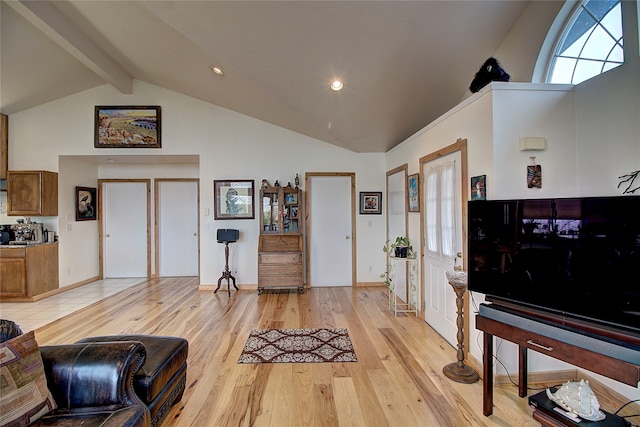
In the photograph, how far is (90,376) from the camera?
1.41 metres

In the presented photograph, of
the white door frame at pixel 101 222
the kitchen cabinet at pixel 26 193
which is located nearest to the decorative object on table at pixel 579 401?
the white door frame at pixel 101 222

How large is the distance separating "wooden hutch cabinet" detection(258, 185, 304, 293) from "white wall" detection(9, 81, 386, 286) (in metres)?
0.34

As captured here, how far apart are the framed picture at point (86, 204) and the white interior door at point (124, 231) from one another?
198 millimetres

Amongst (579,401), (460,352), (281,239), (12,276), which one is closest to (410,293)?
(460,352)

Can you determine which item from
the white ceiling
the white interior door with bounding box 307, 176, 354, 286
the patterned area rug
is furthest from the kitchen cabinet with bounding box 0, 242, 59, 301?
the white interior door with bounding box 307, 176, 354, 286

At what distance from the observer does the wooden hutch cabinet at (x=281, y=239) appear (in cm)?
466

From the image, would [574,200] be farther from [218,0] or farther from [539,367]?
[218,0]

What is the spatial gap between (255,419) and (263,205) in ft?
11.1

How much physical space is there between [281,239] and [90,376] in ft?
11.6

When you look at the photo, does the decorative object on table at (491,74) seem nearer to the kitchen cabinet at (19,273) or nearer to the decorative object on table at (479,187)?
the decorative object on table at (479,187)

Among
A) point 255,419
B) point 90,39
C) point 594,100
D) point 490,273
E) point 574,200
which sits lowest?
point 255,419

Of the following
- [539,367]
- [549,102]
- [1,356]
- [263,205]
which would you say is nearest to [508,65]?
[549,102]

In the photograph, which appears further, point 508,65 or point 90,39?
point 90,39

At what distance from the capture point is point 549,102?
220 cm
